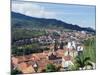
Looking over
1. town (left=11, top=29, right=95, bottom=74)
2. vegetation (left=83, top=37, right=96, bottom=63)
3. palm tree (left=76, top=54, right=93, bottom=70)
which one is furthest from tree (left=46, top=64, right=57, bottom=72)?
vegetation (left=83, top=37, right=96, bottom=63)

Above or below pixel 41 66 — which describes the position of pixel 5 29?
above

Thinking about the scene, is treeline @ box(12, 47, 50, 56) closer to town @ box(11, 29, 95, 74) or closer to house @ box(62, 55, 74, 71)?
town @ box(11, 29, 95, 74)

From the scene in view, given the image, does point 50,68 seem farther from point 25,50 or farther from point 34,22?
point 34,22

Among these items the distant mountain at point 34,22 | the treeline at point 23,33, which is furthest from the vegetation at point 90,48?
the treeline at point 23,33

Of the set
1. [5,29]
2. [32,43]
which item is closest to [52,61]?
[32,43]

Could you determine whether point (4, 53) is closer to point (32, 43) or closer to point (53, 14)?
point (32, 43)

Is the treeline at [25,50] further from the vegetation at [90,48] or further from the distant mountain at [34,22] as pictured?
the vegetation at [90,48]
